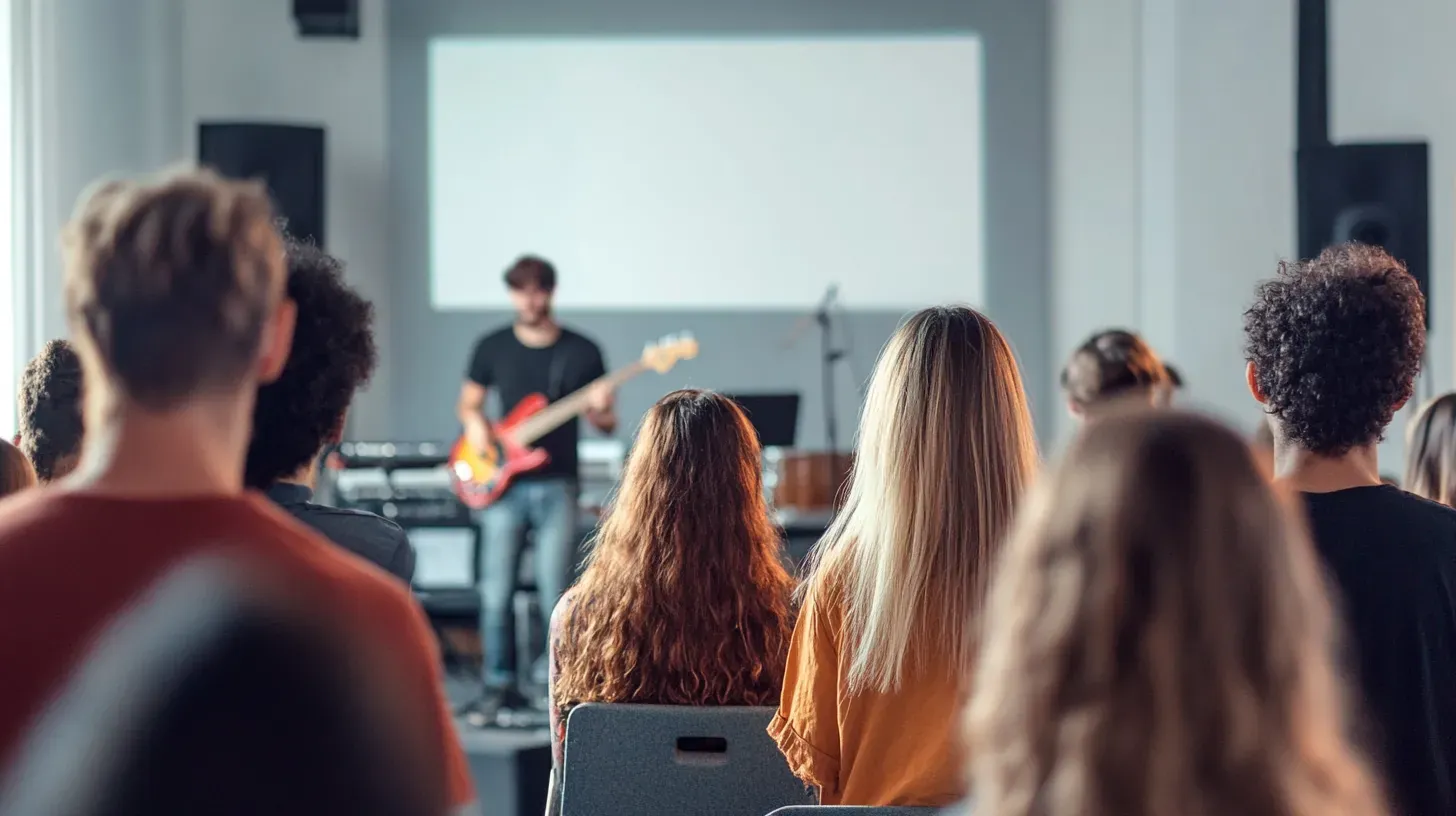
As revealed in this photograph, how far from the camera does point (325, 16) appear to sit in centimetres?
623

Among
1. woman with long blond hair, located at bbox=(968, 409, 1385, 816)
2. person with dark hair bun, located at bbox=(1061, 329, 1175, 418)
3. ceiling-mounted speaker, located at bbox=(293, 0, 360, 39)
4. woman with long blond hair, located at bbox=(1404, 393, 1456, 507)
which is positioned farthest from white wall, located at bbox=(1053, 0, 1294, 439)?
woman with long blond hair, located at bbox=(968, 409, 1385, 816)

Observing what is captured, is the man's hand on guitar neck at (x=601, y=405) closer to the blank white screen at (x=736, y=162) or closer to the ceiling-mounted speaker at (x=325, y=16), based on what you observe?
the blank white screen at (x=736, y=162)

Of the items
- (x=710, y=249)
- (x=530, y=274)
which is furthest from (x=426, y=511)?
(x=710, y=249)

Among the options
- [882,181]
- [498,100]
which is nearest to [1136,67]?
[882,181]

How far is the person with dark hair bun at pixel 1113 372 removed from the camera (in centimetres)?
300

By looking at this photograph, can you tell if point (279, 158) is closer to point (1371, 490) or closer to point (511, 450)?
point (511, 450)

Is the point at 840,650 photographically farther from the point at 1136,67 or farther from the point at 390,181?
the point at 390,181

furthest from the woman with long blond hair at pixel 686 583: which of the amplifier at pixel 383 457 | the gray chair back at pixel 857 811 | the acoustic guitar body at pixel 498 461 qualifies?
the amplifier at pixel 383 457

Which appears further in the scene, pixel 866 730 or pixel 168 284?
pixel 866 730

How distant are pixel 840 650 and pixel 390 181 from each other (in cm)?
560

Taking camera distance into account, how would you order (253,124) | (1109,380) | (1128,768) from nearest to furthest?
(1128,768)
(1109,380)
(253,124)

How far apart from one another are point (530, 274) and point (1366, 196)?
285cm

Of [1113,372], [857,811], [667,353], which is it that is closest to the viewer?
[857,811]

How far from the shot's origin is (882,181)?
259 inches
